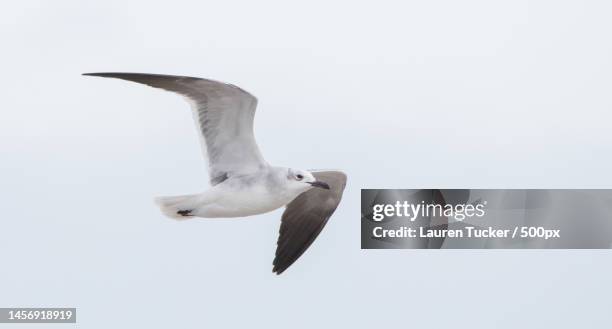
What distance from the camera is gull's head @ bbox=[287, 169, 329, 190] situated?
8.09 meters

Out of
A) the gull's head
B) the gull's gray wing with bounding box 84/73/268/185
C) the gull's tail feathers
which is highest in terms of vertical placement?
the gull's gray wing with bounding box 84/73/268/185

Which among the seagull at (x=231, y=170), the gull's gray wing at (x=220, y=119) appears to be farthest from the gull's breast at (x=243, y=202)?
the gull's gray wing at (x=220, y=119)

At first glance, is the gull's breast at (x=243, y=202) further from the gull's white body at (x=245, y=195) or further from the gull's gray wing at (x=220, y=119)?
the gull's gray wing at (x=220, y=119)

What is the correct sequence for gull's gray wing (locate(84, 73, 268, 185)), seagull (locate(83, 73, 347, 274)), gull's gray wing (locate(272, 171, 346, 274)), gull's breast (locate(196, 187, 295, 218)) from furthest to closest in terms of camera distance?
gull's gray wing (locate(272, 171, 346, 274))
gull's breast (locate(196, 187, 295, 218))
seagull (locate(83, 73, 347, 274))
gull's gray wing (locate(84, 73, 268, 185))

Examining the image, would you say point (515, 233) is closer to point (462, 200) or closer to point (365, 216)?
point (462, 200)

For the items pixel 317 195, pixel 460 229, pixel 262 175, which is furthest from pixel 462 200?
pixel 262 175

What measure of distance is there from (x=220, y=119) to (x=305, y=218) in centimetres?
141

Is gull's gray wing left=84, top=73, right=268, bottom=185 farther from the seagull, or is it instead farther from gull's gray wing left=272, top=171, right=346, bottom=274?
gull's gray wing left=272, top=171, right=346, bottom=274

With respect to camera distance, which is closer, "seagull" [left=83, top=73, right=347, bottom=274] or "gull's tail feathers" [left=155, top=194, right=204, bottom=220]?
"seagull" [left=83, top=73, right=347, bottom=274]

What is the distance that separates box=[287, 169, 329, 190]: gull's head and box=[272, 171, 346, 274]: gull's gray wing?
84cm

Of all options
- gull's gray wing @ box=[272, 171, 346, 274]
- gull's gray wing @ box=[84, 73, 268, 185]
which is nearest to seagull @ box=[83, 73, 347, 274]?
gull's gray wing @ box=[84, 73, 268, 185]

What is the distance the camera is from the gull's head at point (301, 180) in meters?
8.09

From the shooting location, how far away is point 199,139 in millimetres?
8070

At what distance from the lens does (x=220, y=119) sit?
7934mm
